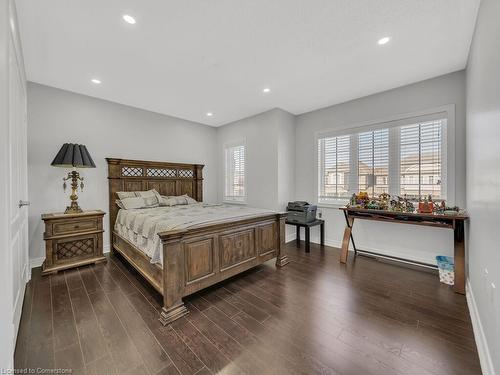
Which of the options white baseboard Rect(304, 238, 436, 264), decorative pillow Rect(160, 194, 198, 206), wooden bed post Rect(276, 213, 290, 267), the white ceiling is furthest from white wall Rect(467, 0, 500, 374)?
decorative pillow Rect(160, 194, 198, 206)

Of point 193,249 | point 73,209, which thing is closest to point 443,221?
point 193,249

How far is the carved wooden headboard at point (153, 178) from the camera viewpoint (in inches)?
157

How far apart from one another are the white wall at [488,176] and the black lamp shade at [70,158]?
176 inches

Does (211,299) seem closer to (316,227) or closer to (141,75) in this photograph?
(316,227)

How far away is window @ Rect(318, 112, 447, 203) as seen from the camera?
3.15 m

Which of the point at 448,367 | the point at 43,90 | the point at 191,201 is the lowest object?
the point at 448,367

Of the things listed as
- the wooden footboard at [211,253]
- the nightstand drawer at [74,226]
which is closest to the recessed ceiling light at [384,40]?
the wooden footboard at [211,253]

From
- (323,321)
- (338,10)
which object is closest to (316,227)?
(323,321)

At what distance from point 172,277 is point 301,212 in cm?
268

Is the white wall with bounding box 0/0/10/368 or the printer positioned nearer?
the white wall with bounding box 0/0/10/368

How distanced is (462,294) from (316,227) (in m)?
2.32

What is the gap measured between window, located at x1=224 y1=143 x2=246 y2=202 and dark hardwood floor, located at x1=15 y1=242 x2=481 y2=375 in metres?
2.69

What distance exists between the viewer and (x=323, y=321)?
6.56 ft

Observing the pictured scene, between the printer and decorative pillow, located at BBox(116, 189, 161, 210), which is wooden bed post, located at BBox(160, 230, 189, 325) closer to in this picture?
decorative pillow, located at BBox(116, 189, 161, 210)
